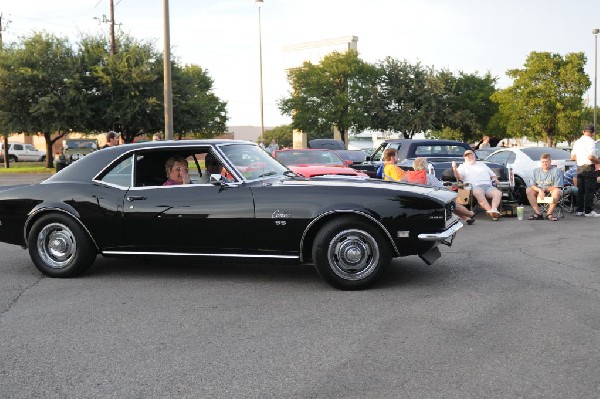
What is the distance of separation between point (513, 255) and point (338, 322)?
4.11m

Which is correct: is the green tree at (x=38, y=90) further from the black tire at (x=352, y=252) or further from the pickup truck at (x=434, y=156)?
the black tire at (x=352, y=252)

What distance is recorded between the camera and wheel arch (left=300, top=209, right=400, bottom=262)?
6352 millimetres

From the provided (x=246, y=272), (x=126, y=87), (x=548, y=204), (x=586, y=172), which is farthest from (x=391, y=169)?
(x=126, y=87)

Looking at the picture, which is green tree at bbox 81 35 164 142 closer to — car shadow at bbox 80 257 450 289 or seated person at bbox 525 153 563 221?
seated person at bbox 525 153 563 221

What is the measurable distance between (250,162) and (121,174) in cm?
144

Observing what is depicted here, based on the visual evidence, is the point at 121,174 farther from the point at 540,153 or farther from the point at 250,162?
the point at 540,153

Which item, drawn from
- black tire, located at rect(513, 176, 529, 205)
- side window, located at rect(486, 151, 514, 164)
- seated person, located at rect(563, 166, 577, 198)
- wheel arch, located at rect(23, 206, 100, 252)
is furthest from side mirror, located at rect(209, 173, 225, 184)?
side window, located at rect(486, 151, 514, 164)

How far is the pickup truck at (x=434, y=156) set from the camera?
46.8 feet

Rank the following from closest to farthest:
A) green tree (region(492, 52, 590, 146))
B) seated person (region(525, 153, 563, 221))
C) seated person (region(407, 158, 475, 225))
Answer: seated person (region(407, 158, 475, 225))
seated person (region(525, 153, 563, 221))
green tree (region(492, 52, 590, 146))

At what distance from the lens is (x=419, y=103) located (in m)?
57.9

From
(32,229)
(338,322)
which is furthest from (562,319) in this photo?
(32,229)

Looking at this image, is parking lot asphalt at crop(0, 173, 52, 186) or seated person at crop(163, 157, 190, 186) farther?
parking lot asphalt at crop(0, 173, 52, 186)

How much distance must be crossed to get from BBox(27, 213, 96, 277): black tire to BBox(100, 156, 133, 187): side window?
1.98 feet

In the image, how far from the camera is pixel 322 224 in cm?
654
